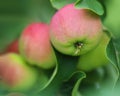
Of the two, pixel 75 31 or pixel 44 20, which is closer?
pixel 75 31

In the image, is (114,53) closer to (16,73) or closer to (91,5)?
(91,5)

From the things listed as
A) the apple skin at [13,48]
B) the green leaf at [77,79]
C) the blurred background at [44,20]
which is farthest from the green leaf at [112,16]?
the apple skin at [13,48]

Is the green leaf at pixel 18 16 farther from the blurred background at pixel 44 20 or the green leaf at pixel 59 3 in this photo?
the green leaf at pixel 59 3

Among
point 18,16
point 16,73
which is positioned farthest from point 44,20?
point 16,73

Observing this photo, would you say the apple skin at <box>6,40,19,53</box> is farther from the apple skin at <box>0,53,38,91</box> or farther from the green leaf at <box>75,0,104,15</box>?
the green leaf at <box>75,0,104,15</box>

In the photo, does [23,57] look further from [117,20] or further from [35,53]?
[117,20]

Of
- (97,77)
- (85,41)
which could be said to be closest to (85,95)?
(97,77)

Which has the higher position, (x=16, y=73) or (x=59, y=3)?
(x=59, y=3)
